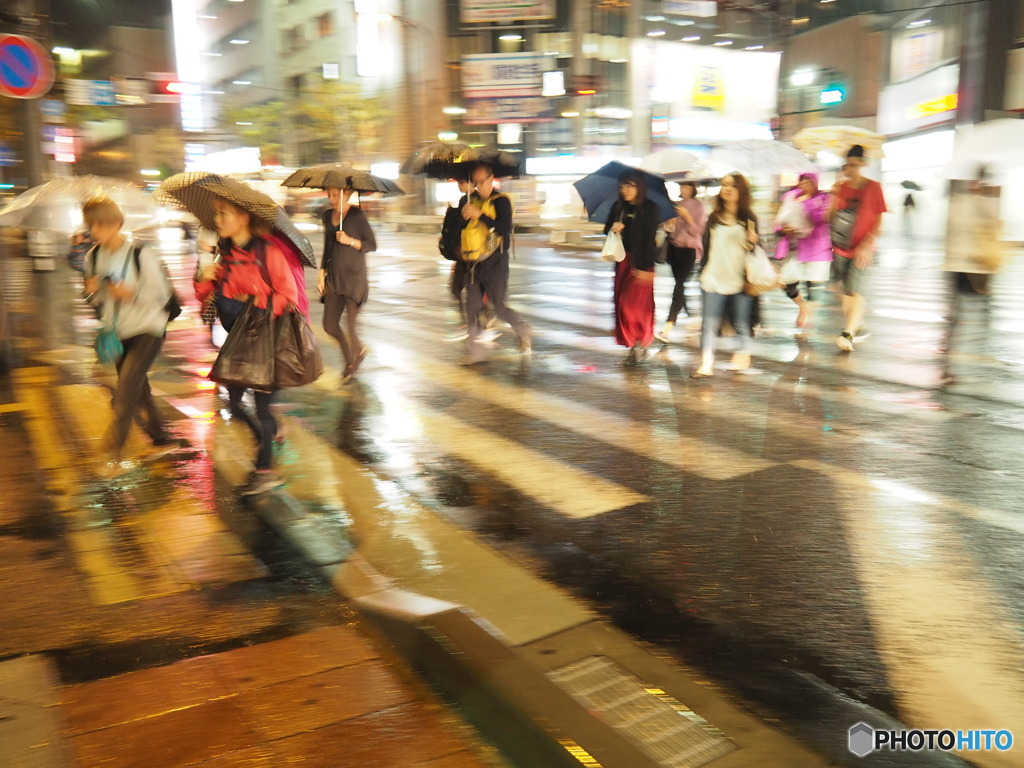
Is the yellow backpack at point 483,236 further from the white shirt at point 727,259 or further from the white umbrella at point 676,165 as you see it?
the white umbrella at point 676,165

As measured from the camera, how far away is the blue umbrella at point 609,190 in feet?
29.3

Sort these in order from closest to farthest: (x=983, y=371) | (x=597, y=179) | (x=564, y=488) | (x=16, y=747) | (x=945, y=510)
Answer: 1. (x=16, y=747)
2. (x=945, y=510)
3. (x=564, y=488)
4. (x=983, y=371)
5. (x=597, y=179)

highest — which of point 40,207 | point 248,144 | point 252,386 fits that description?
point 248,144

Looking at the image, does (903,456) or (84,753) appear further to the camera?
(903,456)

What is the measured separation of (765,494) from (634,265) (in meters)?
3.94

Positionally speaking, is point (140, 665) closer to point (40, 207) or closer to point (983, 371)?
point (40, 207)

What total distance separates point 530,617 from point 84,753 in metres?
1.76

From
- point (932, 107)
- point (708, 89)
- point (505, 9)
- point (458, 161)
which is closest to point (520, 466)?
point (458, 161)

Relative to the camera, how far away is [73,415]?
7.72 m

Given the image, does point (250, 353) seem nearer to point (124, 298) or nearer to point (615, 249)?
point (124, 298)

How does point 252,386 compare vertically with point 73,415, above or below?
above

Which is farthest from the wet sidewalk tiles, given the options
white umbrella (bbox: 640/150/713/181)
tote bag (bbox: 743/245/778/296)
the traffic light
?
the traffic light

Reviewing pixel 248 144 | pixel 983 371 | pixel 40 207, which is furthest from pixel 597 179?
pixel 248 144

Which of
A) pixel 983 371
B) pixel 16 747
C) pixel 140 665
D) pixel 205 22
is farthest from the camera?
pixel 205 22
